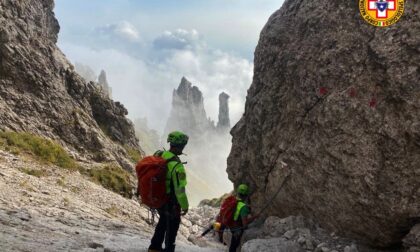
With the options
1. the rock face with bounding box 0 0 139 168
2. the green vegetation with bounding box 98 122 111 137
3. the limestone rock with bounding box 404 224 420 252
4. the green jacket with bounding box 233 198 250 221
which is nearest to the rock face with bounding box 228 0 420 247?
the limestone rock with bounding box 404 224 420 252

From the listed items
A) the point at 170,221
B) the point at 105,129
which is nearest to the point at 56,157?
the point at 105,129

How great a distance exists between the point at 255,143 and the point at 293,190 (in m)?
3.43

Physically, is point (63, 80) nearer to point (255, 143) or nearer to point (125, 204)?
point (125, 204)

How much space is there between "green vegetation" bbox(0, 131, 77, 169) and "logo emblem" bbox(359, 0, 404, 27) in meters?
23.4

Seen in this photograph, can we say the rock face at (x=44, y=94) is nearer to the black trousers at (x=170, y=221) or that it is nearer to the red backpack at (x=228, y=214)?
the red backpack at (x=228, y=214)

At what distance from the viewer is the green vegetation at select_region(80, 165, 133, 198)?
3160 cm

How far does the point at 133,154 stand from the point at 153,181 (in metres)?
38.3

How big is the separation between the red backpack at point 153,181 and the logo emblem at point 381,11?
7.12 m

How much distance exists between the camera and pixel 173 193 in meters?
10.2

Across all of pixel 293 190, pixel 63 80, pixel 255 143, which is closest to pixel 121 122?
pixel 63 80

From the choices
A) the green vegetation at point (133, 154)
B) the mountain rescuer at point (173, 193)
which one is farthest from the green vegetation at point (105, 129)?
the mountain rescuer at point (173, 193)

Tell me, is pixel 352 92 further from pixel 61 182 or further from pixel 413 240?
pixel 61 182

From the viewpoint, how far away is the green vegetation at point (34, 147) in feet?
93.2

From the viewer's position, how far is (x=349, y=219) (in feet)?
38.4
